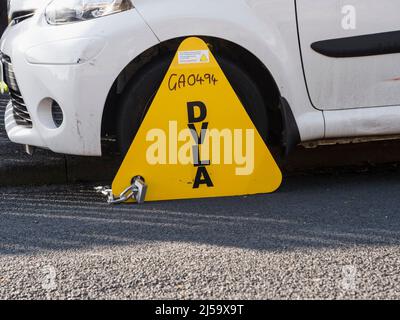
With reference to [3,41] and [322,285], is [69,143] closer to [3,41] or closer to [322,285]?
[3,41]

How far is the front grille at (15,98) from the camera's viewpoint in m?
4.74

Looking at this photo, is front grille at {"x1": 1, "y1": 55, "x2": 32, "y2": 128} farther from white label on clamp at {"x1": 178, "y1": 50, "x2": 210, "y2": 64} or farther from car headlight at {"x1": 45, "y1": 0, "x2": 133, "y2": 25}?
white label on clamp at {"x1": 178, "y1": 50, "x2": 210, "y2": 64}

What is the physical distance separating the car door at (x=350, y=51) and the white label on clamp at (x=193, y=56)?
526 mm

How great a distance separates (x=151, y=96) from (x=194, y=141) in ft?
1.13

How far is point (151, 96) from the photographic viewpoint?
4.45 meters

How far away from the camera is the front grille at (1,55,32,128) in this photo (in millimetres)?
4737

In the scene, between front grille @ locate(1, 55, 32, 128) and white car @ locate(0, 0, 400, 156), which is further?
front grille @ locate(1, 55, 32, 128)

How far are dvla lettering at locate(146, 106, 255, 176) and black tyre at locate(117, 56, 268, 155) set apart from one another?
111mm
